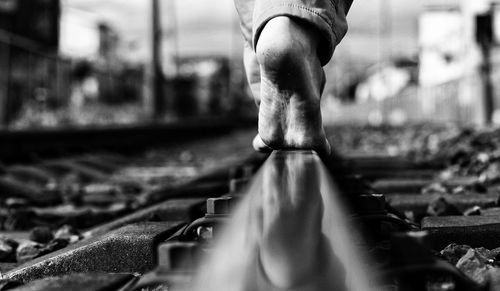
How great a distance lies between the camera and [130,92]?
22094 mm

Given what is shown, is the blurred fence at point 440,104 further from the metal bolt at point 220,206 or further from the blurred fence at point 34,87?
the metal bolt at point 220,206

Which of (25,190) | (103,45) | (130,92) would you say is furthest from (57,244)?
(103,45)

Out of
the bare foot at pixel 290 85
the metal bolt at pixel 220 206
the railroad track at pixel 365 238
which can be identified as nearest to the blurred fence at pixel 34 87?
the railroad track at pixel 365 238

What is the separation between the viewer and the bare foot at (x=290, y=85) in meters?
1.78

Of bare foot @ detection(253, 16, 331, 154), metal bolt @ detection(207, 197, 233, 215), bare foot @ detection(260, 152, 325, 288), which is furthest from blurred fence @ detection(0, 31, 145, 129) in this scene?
bare foot @ detection(260, 152, 325, 288)

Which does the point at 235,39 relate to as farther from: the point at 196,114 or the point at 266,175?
the point at 266,175

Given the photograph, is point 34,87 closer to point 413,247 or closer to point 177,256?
point 177,256

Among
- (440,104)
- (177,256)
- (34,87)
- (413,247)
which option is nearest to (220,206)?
(177,256)

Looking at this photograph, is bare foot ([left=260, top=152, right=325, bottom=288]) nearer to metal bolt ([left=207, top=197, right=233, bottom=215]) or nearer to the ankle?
metal bolt ([left=207, top=197, right=233, bottom=215])

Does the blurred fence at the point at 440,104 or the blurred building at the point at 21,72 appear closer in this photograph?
the blurred building at the point at 21,72

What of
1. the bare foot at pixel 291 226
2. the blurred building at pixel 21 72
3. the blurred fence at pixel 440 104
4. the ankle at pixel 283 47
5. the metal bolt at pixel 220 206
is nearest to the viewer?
the bare foot at pixel 291 226

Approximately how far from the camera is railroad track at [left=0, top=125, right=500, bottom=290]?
1159mm

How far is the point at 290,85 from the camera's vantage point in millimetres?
1836

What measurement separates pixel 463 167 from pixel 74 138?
4280 millimetres
